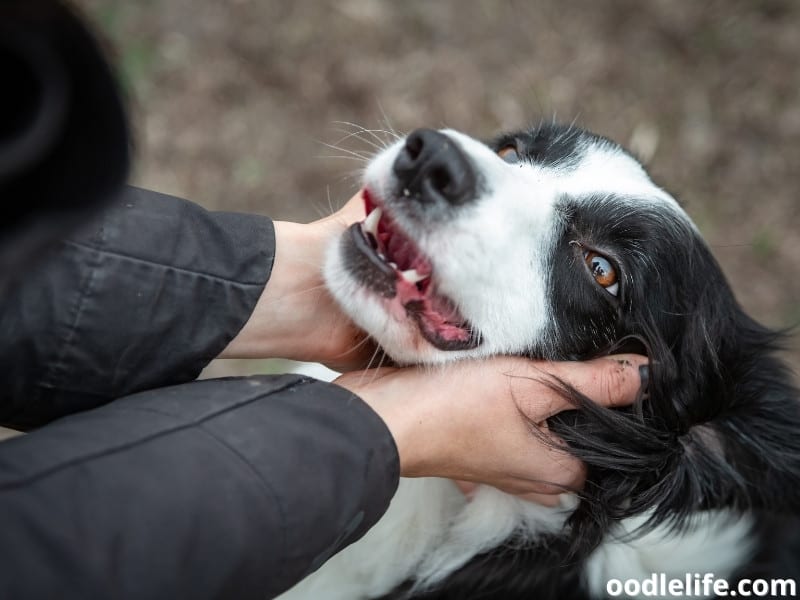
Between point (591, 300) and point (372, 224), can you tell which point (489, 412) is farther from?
point (372, 224)

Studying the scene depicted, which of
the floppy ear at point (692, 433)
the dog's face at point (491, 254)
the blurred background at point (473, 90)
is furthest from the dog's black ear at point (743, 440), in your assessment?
the blurred background at point (473, 90)

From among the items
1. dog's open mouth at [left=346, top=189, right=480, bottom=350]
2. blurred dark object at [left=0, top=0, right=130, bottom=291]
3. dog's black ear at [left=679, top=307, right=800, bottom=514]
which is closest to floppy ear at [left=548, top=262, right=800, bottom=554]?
dog's black ear at [left=679, top=307, right=800, bottom=514]

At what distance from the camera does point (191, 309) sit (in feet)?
6.41

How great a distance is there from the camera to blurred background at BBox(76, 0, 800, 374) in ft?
13.9

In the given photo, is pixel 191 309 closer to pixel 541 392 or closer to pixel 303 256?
pixel 303 256

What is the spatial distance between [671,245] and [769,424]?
591 millimetres

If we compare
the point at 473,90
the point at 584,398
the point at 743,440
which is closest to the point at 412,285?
the point at 584,398

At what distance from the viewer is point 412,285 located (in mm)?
1994

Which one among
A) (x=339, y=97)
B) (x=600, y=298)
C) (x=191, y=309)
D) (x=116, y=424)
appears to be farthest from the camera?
(x=339, y=97)

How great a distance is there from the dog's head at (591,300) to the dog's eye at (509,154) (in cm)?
8

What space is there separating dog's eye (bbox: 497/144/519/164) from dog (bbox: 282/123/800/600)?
16 centimetres

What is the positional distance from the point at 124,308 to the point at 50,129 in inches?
36.1

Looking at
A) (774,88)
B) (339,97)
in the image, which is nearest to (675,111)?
(774,88)

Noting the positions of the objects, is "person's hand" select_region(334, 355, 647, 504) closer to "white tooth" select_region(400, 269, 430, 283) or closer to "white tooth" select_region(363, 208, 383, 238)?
"white tooth" select_region(400, 269, 430, 283)
